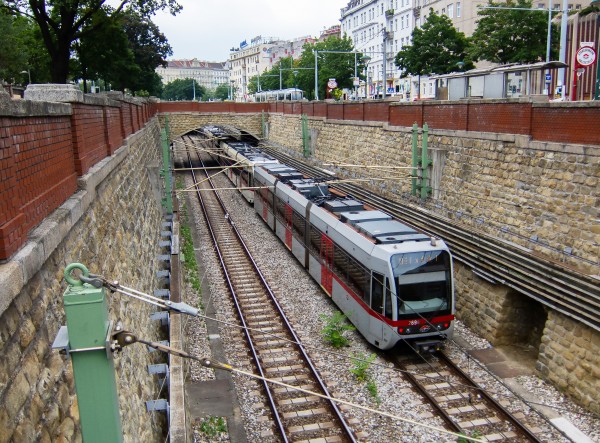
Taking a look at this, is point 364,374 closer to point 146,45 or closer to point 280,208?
point 280,208

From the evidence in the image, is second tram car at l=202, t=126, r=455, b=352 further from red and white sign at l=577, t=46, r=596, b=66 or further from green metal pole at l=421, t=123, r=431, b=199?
red and white sign at l=577, t=46, r=596, b=66

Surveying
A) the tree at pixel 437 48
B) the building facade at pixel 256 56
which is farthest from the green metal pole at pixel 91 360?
the building facade at pixel 256 56

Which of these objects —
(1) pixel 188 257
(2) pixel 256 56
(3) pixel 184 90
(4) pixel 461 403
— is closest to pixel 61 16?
(1) pixel 188 257

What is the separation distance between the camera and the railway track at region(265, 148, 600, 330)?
10781 millimetres

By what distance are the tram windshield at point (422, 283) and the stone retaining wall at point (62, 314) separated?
16.1 feet

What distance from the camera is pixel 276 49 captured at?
148 meters

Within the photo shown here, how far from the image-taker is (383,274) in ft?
39.0

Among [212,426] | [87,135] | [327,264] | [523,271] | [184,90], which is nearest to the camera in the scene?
[87,135]

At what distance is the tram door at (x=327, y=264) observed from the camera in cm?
1509

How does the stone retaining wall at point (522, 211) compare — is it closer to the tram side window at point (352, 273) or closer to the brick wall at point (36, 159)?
the tram side window at point (352, 273)

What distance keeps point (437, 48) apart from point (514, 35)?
8.75 m

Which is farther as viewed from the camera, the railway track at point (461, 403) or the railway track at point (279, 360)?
the railway track at point (279, 360)

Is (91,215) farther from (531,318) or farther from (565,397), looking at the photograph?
(531,318)

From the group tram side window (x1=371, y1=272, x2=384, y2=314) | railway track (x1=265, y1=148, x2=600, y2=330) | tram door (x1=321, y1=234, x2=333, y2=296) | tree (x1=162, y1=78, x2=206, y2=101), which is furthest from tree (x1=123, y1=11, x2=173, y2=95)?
tree (x1=162, y1=78, x2=206, y2=101)
